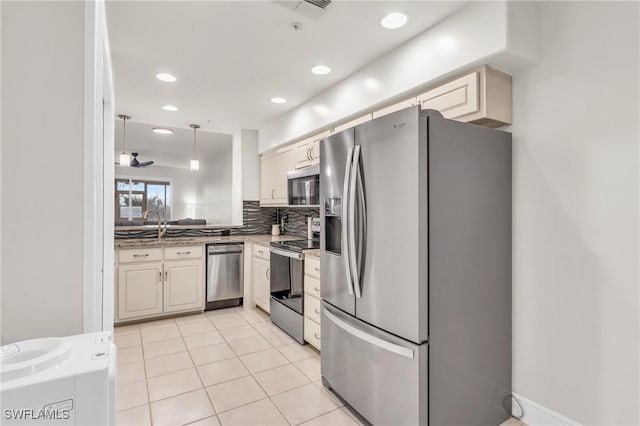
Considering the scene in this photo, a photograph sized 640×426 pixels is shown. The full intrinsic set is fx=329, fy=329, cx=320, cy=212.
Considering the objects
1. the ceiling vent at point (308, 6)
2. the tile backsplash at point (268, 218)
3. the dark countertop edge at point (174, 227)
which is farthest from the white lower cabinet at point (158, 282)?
the ceiling vent at point (308, 6)

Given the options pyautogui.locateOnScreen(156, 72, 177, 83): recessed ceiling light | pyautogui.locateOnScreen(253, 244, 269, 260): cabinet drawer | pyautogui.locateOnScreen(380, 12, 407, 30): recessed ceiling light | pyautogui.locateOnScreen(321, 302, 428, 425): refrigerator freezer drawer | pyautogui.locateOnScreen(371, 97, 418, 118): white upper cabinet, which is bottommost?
pyautogui.locateOnScreen(321, 302, 428, 425): refrigerator freezer drawer

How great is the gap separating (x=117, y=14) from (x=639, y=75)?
2.85 meters

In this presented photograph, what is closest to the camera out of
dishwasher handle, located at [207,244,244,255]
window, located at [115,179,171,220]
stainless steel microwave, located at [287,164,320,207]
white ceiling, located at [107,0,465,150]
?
white ceiling, located at [107,0,465,150]

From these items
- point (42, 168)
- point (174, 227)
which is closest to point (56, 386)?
point (42, 168)

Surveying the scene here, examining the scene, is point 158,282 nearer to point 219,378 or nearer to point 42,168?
point 219,378

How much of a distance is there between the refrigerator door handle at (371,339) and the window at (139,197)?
7.56 metres

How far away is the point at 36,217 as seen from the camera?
3.07 feet

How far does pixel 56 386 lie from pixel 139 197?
9418mm

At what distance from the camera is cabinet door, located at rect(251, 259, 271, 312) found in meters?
3.91

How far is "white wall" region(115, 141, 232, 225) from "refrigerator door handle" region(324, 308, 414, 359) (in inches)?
213

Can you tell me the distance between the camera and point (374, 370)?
186 centimetres

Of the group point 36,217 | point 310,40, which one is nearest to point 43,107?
point 36,217

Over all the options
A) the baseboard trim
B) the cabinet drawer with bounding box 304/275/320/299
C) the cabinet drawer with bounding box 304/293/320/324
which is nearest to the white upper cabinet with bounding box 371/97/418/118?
the cabinet drawer with bounding box 304/275/320/299

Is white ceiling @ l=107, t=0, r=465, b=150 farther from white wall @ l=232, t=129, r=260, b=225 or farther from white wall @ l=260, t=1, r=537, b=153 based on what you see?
white wall @ l=232, t=129, r=260, b=225
